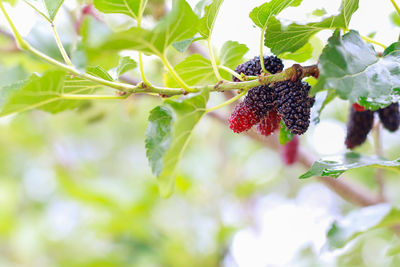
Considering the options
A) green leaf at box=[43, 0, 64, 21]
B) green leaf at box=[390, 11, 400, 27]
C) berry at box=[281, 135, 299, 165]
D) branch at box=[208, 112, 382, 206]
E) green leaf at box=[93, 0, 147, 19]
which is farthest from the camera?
branch at box=[208, 112, 382, 206]

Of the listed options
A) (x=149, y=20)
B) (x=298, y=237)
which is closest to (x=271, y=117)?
(x=149, y=20)

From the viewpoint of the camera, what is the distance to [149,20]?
4.91 feet

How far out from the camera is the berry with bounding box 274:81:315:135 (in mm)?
558

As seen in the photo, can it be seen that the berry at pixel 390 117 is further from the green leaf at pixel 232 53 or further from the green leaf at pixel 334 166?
the green leaf at pixel 232 53

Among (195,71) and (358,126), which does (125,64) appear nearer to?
(195,71)

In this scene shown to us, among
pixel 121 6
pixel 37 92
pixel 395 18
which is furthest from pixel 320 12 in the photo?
pixel 37 92

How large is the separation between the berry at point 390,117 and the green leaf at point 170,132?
0.38 meters

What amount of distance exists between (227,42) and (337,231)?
43 centimetres

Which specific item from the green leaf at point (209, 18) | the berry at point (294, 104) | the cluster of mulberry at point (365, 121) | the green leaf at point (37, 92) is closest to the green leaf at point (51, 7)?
the green leaf at point (37, 92)

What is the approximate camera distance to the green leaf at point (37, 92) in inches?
20.0

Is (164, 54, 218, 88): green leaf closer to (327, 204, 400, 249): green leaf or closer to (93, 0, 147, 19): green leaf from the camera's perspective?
(93, 0, 147, 19): green leaf

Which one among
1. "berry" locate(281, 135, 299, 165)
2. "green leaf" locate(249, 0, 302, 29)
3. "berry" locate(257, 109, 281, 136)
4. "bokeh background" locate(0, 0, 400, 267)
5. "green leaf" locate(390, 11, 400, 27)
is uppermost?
"green leaf" locate(249, 0, 302, 29)

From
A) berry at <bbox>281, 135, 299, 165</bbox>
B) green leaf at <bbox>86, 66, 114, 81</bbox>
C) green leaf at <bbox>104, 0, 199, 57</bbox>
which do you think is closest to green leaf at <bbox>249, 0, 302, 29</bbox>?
green leaf at <bbox>104, 0, 199, 57</bbox>

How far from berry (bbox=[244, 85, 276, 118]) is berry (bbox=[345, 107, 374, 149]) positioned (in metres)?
0.25
